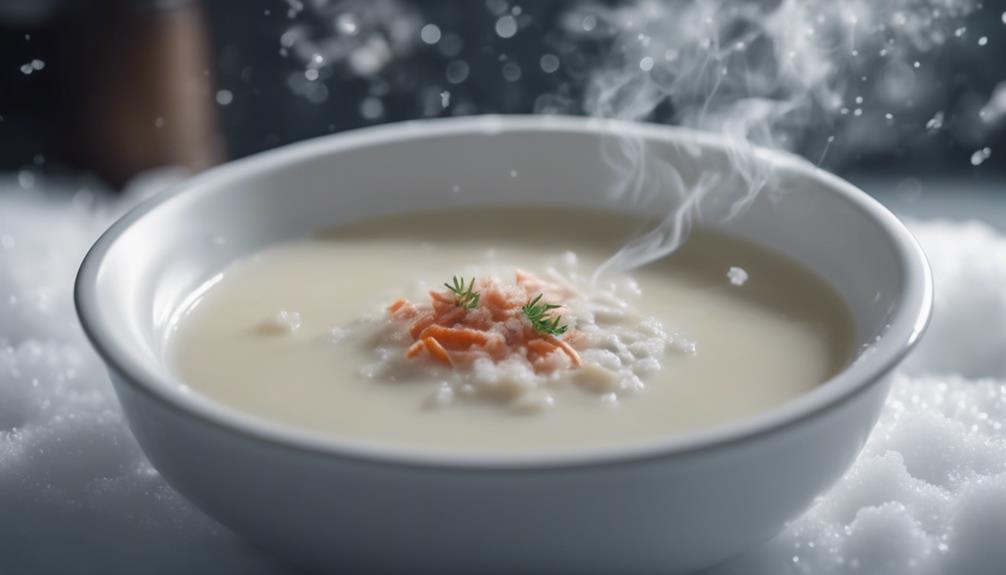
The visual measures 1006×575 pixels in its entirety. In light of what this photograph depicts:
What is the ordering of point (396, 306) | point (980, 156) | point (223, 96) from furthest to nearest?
point (223, 96) < point (980, 156) < point (396, 306)

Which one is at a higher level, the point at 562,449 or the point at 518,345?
the point at 562,449

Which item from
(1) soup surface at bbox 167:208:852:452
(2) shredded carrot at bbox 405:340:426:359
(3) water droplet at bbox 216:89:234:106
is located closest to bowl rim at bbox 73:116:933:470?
(1) soup surface at bbox 167:208:852:452

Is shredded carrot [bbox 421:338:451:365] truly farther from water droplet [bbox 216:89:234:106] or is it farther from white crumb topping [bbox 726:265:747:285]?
water droplet [bbox 216:89:234:106]

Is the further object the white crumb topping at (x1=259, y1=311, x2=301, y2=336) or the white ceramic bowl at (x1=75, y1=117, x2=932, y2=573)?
the white crumb topping at (x1=259, y1=311, x2=301, y2=336)

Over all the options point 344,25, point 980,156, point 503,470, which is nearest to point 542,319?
point 503,470

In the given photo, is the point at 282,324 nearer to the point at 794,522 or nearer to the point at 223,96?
the point at 794,522

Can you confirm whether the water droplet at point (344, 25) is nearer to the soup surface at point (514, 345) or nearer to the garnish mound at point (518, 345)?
the soup surface at point (514, 345)

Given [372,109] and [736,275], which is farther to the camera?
[372,109]
